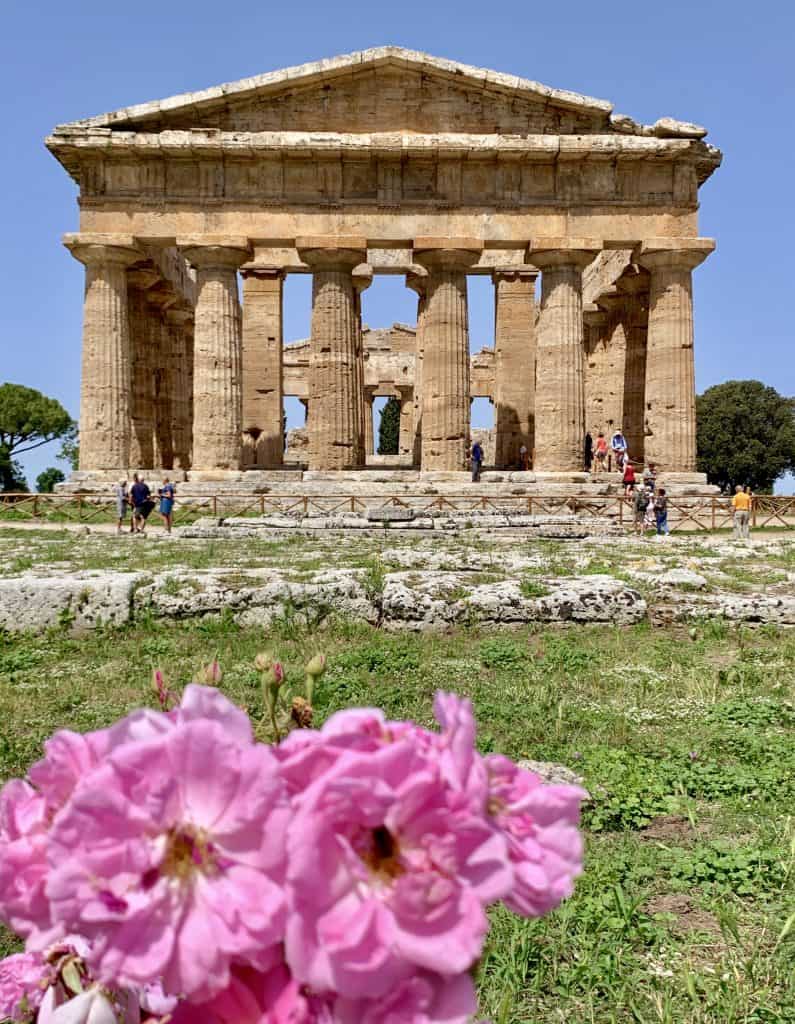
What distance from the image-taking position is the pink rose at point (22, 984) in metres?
1.04

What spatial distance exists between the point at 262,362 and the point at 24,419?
1300 inches

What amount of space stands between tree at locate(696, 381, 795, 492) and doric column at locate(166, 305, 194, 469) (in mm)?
39269

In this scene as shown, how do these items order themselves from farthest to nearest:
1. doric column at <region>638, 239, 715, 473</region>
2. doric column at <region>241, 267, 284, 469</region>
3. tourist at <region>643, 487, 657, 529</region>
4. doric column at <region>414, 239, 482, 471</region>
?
doric column at <region>241, 267, 284, 469</region>
doric column at <region>414, 239, 482, 471</region>
doric column at <region>638, 239, 715, 473</region>
tourist at <region>643, 487, 657, 529</region>

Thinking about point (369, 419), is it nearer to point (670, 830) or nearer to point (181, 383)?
point (181, 383)

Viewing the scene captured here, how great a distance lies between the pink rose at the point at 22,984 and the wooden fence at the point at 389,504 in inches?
803

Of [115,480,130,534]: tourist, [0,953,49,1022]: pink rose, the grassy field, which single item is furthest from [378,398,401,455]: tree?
[0,953,49,1022]: pink rose

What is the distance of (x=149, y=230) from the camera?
80.2 feet

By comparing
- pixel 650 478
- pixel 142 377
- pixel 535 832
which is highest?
pixel 142 377

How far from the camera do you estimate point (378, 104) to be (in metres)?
25.2

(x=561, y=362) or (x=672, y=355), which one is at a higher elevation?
(x=672, y=355)

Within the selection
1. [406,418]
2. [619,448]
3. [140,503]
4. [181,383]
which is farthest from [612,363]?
[140,503]

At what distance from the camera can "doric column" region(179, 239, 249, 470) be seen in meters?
24.7

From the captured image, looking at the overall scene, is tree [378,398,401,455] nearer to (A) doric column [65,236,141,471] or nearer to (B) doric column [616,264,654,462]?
(B) doric column [616,264,654,462]

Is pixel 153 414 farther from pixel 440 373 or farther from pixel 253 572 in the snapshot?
pixel 253 572
